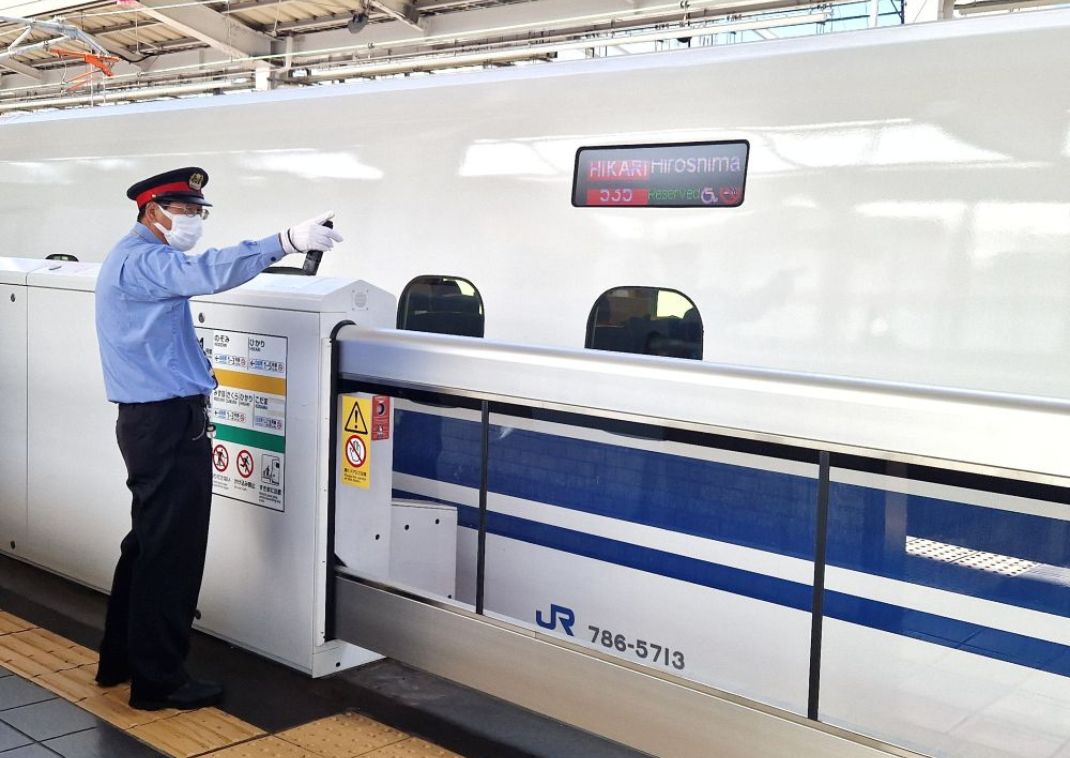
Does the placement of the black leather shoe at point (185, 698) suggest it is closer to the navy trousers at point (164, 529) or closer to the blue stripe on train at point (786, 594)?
the navy trousers at point (164, 529)

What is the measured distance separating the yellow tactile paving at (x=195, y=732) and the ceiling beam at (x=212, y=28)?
952 cm

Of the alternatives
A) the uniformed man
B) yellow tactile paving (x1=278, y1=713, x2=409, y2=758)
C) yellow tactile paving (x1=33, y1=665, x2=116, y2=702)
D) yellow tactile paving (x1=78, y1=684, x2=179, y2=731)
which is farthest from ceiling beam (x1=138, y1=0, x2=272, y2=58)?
yellow tactile paving (x1=278, y1=713, x2=409, y2=758)

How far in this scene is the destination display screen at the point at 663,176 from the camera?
4.09 meters

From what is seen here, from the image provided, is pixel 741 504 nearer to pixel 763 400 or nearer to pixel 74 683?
pixel 763 400

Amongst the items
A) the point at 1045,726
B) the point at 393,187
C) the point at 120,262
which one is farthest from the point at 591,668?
the point at 393,187

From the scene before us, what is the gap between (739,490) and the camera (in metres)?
3.46

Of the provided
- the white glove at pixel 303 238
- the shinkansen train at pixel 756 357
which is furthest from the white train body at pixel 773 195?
the white glove at pixel 303 238

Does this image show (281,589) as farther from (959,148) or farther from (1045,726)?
(959,148)

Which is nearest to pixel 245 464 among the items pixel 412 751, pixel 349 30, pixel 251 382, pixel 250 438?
pixel 250 438

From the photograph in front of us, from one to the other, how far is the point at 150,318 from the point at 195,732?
3.93 ft

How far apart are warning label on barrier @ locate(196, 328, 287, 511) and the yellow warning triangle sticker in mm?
237

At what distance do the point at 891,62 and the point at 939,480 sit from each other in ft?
6.42

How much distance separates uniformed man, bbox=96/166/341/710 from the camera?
10.7 feet

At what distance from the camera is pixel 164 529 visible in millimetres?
3322
